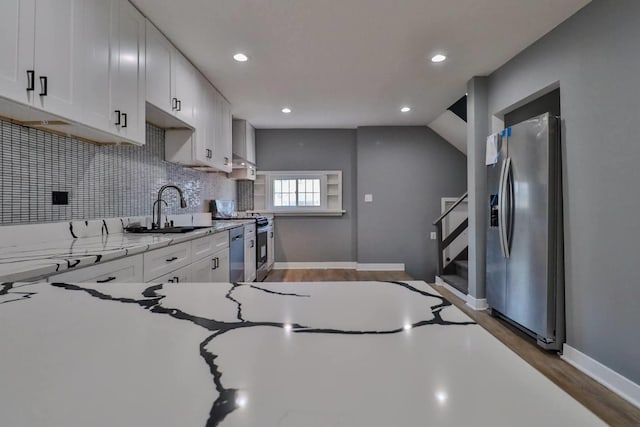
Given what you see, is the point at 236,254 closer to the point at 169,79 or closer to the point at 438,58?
the point at 169,79

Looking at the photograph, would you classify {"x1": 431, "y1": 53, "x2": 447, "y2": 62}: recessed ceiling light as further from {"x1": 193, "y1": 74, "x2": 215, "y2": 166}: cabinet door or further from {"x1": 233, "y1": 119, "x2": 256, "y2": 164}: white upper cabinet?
{"x1": 233, "y1": 119, "x2": 256, "y2": 164}: white upper cabinet

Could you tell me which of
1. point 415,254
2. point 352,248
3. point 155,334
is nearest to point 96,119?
point 155,334

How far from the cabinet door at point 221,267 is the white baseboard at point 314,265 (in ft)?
8.24

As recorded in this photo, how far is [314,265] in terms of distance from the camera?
18.0 ft

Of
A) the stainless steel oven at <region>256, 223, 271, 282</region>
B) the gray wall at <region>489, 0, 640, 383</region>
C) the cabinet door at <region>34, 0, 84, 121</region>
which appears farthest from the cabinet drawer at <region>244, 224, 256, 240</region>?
the gray wall at <region>489, 0, 640, 383</region>

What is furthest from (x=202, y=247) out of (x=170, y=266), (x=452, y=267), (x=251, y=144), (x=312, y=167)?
(x=452, y=267)

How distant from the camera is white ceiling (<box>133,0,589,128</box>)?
2.11 meters

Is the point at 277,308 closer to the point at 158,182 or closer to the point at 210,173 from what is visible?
the point at 158,182

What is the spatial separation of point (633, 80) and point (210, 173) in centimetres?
409

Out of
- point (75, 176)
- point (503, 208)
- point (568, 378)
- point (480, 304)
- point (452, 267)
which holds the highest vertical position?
point (75, 176)

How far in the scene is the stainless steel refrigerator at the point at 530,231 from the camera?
227 centimetres

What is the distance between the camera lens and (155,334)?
47 centimetres

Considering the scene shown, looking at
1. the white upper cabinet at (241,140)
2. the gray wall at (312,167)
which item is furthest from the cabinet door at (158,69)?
the gray wall at (312,167)

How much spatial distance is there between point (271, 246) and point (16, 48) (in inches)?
162
